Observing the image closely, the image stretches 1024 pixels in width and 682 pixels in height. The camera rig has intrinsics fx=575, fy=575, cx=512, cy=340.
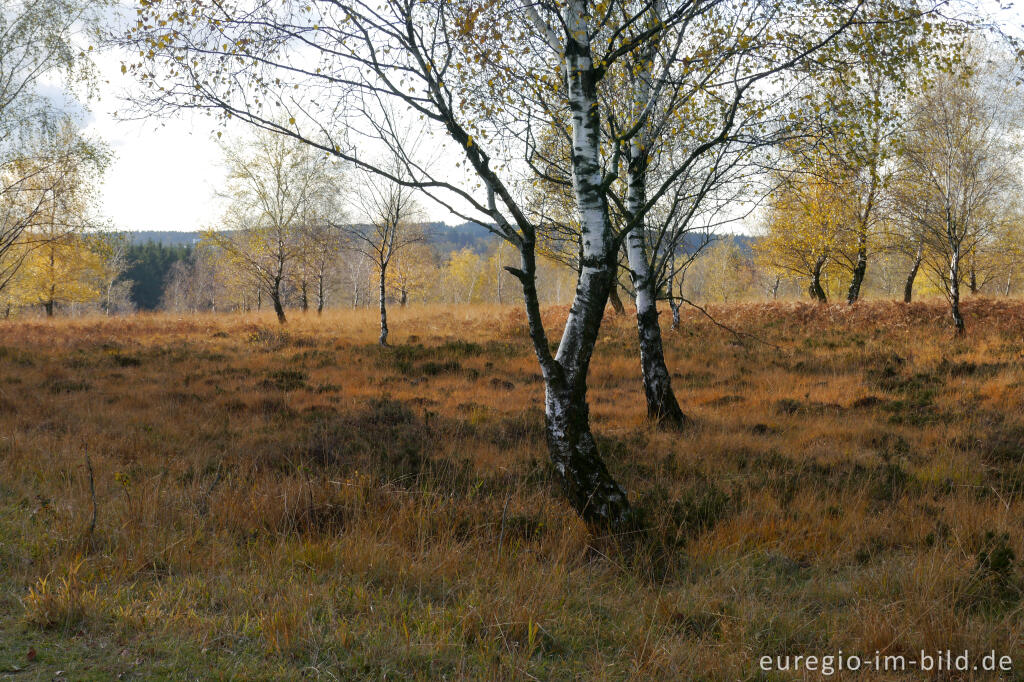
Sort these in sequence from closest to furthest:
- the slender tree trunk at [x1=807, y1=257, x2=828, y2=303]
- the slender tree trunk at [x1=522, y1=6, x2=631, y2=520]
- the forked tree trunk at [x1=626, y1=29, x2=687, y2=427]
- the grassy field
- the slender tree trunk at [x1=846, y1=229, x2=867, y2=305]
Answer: the grassy field, the slender tree trunk at [x1=522, y1=6, x2=631, y2=520], the forked tree trunk at [x1=626, y1=29, x2=687, y2=427], the slender tree trunk at [x1=846, y1=229, x2=867, y2=305], the slender tree trunk at [x1=807, y1=257, x2=828, y2=303]

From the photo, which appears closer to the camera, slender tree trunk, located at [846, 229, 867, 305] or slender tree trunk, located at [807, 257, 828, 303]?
slender tree trunk, located at [846, 229, 867, 305]

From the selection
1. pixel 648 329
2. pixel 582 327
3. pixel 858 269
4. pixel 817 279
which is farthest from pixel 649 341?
pixel 817 279

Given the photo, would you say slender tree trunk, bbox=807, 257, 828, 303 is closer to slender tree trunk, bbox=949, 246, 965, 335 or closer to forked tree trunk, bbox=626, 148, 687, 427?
slender tree trunk, bbox=949, 246, 965, 335

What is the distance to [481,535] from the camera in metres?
4.77

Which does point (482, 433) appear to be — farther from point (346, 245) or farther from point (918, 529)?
point (346, 245)

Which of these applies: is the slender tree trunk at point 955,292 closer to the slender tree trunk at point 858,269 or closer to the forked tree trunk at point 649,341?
the slender tree trunk at point 858,269

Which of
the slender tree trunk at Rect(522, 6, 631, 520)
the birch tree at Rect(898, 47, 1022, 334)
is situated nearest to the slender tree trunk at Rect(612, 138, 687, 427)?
the slender tree trunk at Rect(522, 6, 631, 520)

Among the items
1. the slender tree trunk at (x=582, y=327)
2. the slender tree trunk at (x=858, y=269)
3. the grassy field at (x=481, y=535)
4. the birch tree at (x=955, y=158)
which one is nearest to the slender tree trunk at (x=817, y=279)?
the slender tree trunk at (x=858, y=269)

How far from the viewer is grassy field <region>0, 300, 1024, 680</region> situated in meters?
2.97

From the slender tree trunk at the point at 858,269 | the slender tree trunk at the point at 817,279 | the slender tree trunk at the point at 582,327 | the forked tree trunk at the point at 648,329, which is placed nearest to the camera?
the slender tree trunk at the point at 582,327

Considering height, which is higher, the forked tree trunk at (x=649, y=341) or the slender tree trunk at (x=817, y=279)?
the slender tree trunk at (x=817, y=279)

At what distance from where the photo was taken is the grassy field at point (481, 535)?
117 inches

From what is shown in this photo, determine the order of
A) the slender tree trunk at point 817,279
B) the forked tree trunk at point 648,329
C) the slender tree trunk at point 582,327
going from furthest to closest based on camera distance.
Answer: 1. the slender tree trunk at point 817,279
2. the forked tree trunk at point 648,329
3. the slender tree trunk at point 582,327

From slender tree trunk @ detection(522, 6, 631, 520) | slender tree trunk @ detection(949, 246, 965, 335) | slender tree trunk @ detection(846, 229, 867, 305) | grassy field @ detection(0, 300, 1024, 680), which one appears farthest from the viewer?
slender tree trunk @ detection(846, 229, 867, 305)
